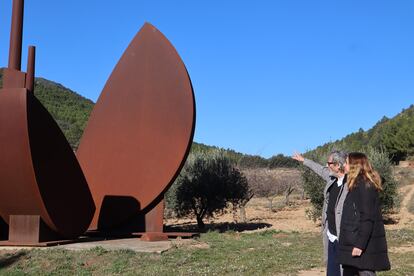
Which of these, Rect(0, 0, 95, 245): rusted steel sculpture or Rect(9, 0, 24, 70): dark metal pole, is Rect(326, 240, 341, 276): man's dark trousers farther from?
Rect(9, 0, 24, 70): dark metal pole

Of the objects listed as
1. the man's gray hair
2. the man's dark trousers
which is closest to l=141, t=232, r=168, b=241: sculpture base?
the man's dark trousers

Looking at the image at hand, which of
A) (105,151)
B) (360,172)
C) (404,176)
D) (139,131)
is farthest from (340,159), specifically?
(404,176)

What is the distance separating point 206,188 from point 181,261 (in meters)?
8.70

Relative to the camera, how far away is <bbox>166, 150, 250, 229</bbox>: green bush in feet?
57.1

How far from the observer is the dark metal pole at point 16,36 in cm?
1013

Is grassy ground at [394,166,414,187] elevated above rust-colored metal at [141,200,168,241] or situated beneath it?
elevated above

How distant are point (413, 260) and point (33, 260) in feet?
20.0

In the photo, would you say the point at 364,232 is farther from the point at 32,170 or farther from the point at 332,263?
the point at 32,170

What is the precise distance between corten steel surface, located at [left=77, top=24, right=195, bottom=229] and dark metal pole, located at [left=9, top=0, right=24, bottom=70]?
301cm

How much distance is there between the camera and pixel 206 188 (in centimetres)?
1733

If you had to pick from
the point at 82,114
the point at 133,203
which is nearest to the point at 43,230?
the point at 133,203

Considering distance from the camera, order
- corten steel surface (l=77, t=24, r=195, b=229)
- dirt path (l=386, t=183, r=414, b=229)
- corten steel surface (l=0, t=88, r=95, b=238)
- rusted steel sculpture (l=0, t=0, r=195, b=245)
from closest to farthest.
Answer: corten steel surface (l=0, t=88, r=95, b=238)
rusted steel sculpture (l=0, t=0, r=195, b=245)
corten steel surface (l=77, t=24, r=195, b=229)
dirt path (l=386, t=183, r=414, b=229)

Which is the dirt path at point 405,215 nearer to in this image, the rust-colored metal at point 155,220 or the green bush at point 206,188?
the green bush at point 206,188

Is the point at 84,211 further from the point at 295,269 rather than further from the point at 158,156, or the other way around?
the point at 295,269
